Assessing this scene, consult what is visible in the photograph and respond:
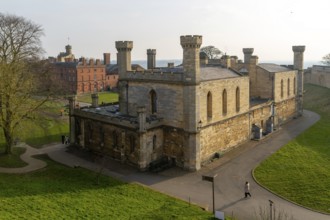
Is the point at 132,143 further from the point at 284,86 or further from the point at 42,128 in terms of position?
the point at 284,86

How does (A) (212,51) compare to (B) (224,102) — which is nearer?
(B) (224,102)

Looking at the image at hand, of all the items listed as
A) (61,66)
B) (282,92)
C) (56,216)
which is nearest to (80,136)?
(56,216)

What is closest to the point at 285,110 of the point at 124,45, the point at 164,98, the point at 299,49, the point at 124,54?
the point at 299,49

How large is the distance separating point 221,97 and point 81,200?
17.1m

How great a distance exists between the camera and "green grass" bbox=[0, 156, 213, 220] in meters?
18.6

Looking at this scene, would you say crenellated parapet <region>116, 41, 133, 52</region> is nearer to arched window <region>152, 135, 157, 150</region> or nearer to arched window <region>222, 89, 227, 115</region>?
arched window <region>152, 135, 157, 150</region>

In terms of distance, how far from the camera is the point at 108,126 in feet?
102

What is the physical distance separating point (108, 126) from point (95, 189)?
892cm

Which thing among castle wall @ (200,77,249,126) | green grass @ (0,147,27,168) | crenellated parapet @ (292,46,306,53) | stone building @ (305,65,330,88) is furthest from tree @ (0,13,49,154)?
stone building @ (305,65,330,88)

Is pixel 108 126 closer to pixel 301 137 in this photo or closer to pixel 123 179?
pixel 123 179

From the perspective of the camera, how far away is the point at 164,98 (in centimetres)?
2972

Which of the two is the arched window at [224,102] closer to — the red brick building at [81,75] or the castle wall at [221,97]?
the castle wall at [221,97]

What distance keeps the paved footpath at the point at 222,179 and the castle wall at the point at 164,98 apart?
467cm

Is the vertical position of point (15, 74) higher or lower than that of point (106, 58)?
lower
